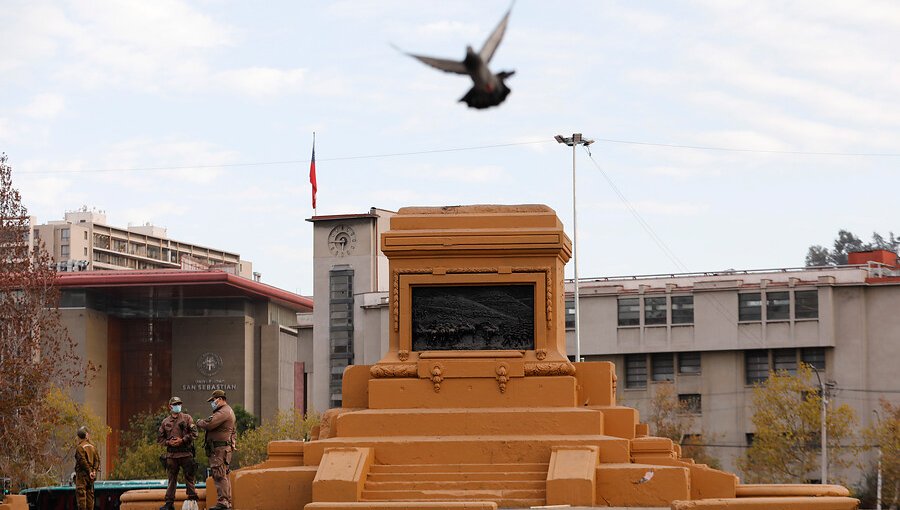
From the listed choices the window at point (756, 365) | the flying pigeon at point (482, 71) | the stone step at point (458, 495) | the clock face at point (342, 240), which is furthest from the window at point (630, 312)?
the flying pigeon at point (482, 71)

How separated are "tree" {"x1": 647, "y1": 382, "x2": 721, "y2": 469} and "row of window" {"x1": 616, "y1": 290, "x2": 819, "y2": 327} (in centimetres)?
540

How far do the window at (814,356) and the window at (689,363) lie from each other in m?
5.28

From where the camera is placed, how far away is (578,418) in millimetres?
27266

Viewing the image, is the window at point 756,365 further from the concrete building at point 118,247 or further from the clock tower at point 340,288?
the concrete building at point 118,247

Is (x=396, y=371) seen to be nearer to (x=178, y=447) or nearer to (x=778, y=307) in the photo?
(x=178, y=447)

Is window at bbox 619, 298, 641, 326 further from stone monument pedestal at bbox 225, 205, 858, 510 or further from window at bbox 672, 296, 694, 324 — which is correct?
stone monument pedestal at bbox 225, 205, 858, 510

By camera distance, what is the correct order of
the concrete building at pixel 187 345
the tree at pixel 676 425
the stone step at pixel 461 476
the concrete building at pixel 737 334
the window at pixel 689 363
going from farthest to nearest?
the concrete building at pixel 187 345 < the window at pixel 689 363 < the concrete building at pixel 737 334 < the tree at pixel 676 425 < the stone step at pixel 461 476

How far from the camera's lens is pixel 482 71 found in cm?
1650

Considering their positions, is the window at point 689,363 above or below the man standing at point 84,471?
above

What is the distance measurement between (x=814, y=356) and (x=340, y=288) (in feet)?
97.3

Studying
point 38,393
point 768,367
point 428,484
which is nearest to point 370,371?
point 428,484

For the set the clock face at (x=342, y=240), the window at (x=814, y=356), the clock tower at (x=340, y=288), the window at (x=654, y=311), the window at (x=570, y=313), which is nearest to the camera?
the window at (x=814, y=356)

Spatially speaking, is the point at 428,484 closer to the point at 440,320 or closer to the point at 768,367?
the point at 440,320

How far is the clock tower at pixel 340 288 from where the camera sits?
309ft
